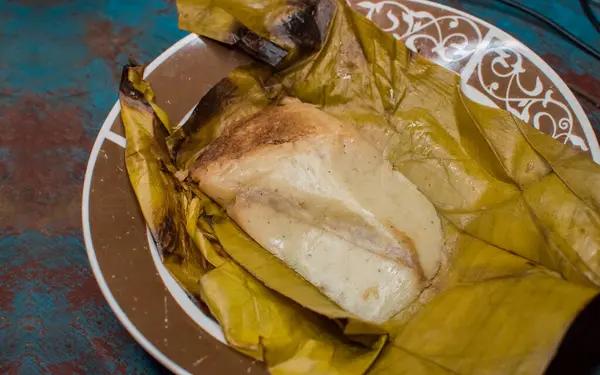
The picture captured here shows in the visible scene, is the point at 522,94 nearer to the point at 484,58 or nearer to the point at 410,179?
the point at 484,58

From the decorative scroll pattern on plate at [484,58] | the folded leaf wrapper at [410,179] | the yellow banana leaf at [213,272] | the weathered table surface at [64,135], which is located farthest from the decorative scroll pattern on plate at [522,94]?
the yellow banana leaf at [213,272]

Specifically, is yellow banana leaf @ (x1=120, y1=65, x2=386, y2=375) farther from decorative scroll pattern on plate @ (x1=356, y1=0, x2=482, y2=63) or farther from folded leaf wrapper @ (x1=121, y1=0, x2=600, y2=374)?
decorative scroll pattern on plate @ (x1=356, y1=0, x2=482, y2=63)

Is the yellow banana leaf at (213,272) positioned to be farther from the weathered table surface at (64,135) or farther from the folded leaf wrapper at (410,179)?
the weathered table surface at (64,135)

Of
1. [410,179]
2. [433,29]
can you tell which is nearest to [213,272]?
[410,179]

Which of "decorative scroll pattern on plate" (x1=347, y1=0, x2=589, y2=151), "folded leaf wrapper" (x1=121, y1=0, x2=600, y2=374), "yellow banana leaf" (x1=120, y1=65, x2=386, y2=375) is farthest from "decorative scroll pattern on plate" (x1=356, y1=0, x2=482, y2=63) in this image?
"yellow banana leaf" (x1=120, y1=65, x2=386, y2=375)

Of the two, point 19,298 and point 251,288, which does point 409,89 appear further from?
point 19,298
